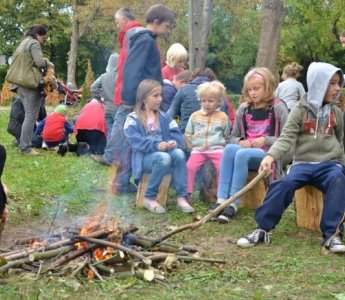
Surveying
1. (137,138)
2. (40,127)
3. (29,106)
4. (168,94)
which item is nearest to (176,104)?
(168,94)

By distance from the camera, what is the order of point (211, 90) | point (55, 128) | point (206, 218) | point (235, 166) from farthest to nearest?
point (55, 128), point (211, 90), point (235, 166), point (206, 218)

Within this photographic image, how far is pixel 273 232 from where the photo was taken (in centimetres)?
511

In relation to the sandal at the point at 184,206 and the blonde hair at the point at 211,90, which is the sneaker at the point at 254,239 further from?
the blonde hair at the point at 211,90

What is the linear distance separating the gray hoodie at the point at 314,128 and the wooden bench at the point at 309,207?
30 cm

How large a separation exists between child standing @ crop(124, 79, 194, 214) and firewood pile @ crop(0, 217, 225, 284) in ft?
5.05

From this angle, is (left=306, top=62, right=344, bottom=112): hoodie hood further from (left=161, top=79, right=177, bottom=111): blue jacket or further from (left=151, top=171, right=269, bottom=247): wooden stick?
(left=161, top=79, right=177, bottom=111): blue jacket

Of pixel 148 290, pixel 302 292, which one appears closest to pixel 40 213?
pixel 148 290

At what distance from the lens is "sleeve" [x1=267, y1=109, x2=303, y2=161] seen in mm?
4879

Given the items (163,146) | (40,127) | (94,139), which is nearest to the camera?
(163,146)

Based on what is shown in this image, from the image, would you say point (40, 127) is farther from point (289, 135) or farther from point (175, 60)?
point (289, 135)

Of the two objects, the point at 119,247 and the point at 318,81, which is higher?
the point at 318,81

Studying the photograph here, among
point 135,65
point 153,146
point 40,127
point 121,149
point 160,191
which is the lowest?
point 160,191

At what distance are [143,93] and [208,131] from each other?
74 cm

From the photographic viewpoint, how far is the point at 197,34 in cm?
1297
